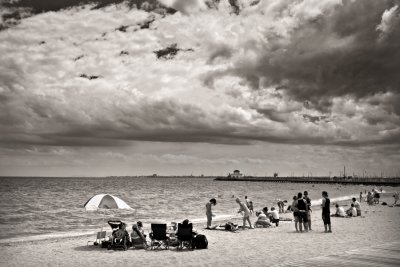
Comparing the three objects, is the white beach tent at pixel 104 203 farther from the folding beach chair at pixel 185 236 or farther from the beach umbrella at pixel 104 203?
the folding beach chair at pixel 185 236

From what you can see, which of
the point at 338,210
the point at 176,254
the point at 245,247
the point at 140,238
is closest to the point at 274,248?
the point at 245,247

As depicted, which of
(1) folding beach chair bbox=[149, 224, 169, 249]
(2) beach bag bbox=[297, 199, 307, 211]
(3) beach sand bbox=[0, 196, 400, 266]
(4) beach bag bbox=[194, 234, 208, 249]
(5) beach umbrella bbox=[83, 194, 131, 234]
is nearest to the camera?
(3) beach sand bbox=[0, 196, 400, 266]

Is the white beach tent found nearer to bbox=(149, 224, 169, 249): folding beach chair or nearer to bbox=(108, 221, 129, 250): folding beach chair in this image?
bbox=(108, 221, 129, 250): folding beach chair

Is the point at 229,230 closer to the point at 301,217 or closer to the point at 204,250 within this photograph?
the point at 301,217

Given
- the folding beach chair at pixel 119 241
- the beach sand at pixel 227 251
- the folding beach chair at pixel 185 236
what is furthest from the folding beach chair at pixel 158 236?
the folding beach chair at pixel 119 241

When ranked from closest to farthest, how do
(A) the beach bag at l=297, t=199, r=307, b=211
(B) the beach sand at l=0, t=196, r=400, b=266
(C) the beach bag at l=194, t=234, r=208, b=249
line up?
(B) the beach sand at l=0, t=196, r=400, b=266 < (C) the beach bag at l=194, t=234, r=208, b=249 < (A) the beach bag at l=297, t=199, r=307, b=211

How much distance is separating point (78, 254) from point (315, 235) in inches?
371

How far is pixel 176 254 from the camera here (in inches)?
490

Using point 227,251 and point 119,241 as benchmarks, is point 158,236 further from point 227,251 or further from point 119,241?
point 227,251

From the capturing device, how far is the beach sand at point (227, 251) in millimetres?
11102

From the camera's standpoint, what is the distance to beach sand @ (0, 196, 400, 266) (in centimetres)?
1110

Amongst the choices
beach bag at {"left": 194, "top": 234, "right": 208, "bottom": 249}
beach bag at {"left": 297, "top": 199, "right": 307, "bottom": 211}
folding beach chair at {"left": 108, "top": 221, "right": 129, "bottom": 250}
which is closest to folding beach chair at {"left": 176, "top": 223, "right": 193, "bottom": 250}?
beach bag at {"left": 194, "top": 234, "right": 208, "bottom": 249}

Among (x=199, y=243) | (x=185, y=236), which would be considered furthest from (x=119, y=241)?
(x=199, y=243)

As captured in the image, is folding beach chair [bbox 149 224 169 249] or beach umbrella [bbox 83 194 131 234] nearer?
folding beach chair [bbox 149 224 169 249]
